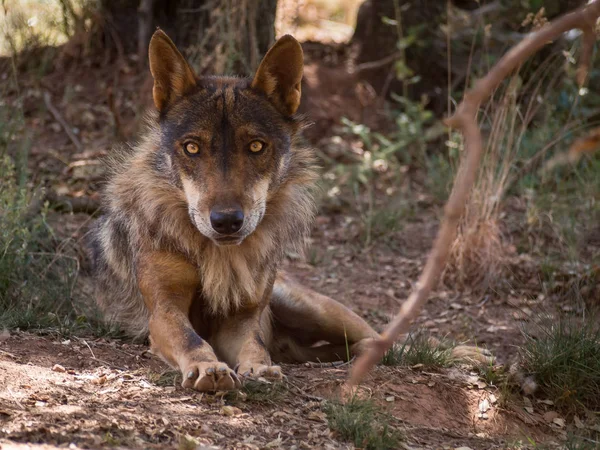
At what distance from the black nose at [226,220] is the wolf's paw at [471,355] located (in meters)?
1.79

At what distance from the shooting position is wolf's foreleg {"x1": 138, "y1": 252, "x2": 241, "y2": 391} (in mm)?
3902

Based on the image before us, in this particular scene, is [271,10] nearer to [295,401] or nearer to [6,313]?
[6,313]

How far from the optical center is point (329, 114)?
9758mm

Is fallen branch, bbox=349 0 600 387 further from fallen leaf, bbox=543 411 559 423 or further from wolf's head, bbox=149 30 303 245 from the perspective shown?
fallen leaf, bbox=543 411 559 423

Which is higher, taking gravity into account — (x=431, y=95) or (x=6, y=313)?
(x=431, y=95)

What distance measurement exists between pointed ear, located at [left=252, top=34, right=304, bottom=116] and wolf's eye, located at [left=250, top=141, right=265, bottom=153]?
0.40m

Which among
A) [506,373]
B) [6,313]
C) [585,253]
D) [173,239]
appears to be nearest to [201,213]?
[173,239]

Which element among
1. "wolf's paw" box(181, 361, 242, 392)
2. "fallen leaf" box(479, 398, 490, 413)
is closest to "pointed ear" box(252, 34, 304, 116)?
"wolf's paw" box(181, 361, 242, 392)

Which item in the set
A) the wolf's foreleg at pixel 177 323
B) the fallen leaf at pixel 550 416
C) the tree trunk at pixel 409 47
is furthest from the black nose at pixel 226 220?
the tree trunk at pixel 409 47

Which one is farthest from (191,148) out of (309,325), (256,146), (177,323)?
(309,325)

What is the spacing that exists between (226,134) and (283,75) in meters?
0.65

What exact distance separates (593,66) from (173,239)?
6.96 meters

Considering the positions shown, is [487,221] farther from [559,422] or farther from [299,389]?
[299,389]

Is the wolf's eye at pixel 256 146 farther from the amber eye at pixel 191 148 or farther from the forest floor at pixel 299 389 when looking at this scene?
the forest floor at pixel 299 389
